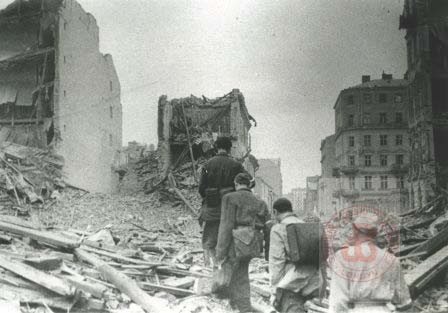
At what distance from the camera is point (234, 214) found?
515 cm

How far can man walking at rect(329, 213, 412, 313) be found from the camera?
3096 millimetres

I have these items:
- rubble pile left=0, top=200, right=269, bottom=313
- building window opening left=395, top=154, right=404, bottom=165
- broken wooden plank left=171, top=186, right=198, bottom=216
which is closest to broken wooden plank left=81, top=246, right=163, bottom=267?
rubble pile left=0, top=200, right=269, bottom=313

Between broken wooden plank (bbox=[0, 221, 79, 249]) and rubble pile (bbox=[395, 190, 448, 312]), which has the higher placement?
broken wooden plank (bbox=[0, 221, 79, 249])

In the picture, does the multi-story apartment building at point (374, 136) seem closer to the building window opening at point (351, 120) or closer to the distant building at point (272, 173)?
the building window opening at point (351, 120)

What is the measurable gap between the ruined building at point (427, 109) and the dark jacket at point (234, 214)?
1632 centimetres

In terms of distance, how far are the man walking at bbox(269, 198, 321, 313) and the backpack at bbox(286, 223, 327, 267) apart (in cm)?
4

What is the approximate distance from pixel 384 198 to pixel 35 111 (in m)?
18.1

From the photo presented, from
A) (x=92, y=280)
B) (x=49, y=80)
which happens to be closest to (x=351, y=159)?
(x=49, y=80)

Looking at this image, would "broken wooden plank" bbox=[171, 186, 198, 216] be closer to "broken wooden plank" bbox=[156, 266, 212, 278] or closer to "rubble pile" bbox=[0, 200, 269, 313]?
"rubble pile" bbox=[0, 200, 269, 313]

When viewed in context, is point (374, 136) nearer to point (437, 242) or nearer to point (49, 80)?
point (49, 80)

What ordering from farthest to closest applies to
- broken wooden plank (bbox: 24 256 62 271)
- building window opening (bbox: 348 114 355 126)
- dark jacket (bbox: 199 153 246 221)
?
1. building window opening (bbox: 348 114 355 126)
2. dark jacket (bbox: 199 153 246 221)
3. broken wooden plank (bbox: 24 256 62 271)

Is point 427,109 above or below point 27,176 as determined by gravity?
above

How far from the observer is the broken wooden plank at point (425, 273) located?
5348 mm

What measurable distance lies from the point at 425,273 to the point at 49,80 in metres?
21.1
